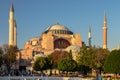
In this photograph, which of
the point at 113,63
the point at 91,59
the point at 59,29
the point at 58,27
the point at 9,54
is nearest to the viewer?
the point at 113,63

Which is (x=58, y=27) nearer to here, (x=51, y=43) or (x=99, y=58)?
(x=51, y=43)

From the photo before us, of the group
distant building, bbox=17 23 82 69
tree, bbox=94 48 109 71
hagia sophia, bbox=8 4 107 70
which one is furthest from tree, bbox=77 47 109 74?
distant building, bbox=17 23 82 69

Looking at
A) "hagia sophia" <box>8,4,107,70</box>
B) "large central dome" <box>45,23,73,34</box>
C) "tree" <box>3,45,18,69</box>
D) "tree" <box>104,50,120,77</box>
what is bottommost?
"tree" <box>104,50,120,77</box>

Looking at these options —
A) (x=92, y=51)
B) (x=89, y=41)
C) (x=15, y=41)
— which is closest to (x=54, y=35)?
(x=89, y=41)

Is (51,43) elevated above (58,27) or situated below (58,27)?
below

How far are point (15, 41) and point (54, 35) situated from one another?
20.3 meters

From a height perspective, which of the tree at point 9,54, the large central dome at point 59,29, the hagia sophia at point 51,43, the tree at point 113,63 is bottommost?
the tree at point 113,63

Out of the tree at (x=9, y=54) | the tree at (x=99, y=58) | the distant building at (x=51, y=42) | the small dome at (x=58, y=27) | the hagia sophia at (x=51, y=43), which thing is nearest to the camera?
the tree at (x=99, y=58)

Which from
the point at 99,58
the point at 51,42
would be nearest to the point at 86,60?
the point at 99,58

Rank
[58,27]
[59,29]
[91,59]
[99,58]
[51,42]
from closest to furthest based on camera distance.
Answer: [91,59] → [99,58] → [51,42] → [59,29] → [58,27]

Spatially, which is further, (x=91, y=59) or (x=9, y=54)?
(x=9, y=54)

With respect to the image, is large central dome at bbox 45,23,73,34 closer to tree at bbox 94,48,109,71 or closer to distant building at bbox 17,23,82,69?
distant building at bbox 17,23,82,69

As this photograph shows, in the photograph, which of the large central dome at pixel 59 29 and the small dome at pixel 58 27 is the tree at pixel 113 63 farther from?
the small dome at pixel 58 27

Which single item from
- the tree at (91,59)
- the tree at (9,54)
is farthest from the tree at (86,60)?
the tree at (9,54)
